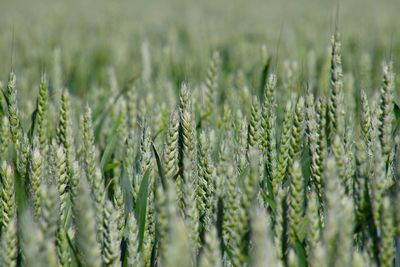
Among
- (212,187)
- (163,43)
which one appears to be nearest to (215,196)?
(212,187)

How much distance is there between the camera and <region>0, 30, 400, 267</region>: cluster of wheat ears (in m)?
0.95

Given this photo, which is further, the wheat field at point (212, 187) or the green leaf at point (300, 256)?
the green leaf at point (300, 256)

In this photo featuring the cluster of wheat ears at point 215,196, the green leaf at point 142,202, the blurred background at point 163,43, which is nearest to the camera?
the cluster of wheat ears at point 215,196

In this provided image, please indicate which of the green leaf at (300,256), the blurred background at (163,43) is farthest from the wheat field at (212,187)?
the blurred background at (163,43)

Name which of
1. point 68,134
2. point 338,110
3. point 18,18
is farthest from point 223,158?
point 18,18

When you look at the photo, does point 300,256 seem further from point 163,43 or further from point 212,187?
point 163,43

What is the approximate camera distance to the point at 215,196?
3.97 ft

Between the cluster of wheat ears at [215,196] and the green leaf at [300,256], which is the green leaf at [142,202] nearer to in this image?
the cluster of wheat ears at [215,196]

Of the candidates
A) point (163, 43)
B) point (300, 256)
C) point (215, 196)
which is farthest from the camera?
point (163, 43)

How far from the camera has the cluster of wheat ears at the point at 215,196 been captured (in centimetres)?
95

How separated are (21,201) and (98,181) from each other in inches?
9.5

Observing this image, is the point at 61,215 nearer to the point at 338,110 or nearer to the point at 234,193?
the point at 234,193

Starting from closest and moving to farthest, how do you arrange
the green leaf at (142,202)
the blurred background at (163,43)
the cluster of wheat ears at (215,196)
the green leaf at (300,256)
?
the cluster of wheat ears at (215,196) → the green leaf at (300,256) → the green leaf at (142,202) → the blurred background at (163,43)

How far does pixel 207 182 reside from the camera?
1.30m
